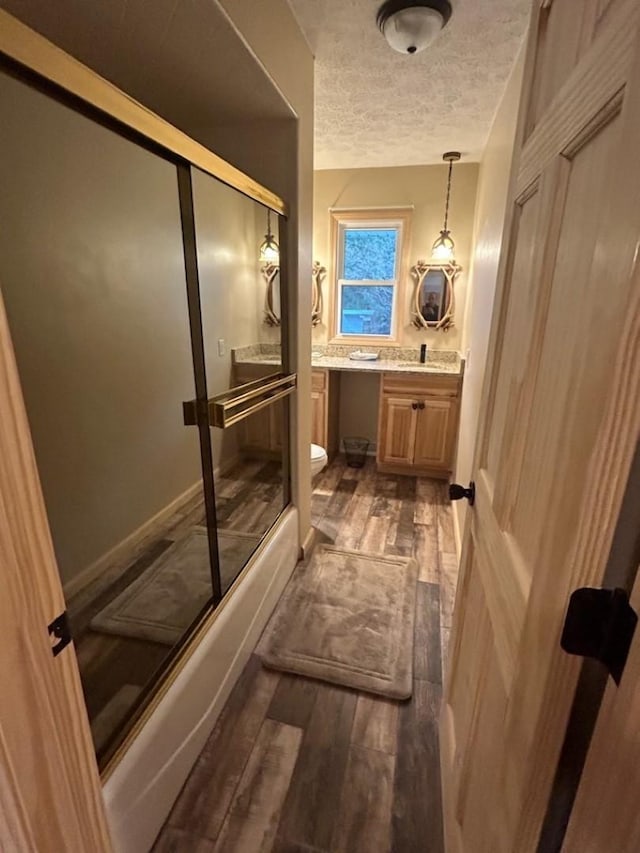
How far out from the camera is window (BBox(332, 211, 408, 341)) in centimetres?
348

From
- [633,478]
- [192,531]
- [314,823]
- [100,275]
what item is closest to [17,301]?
[100,275]

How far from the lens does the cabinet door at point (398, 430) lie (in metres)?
3.29

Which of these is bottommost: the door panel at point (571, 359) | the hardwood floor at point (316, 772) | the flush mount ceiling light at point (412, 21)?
the hardwood floor at point (316, 772)

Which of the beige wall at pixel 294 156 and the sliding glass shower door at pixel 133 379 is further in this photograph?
the sliding glass shower door at pixel 133 379

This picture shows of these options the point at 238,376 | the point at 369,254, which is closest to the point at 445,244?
the point at 369,254

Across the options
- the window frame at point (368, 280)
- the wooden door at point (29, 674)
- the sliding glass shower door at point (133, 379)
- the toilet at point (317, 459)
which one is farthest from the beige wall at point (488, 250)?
the wooden door at point (29, 674)

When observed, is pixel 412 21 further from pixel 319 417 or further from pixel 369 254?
pixel 319 417

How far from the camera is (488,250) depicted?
2193 millimetres

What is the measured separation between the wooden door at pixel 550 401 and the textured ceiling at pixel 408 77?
973 millimetres

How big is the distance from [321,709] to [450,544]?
1372mm

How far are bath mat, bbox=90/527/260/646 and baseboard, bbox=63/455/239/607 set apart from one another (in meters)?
0.15

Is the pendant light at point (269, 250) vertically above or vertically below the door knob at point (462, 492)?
above

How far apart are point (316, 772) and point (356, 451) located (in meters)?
2.67

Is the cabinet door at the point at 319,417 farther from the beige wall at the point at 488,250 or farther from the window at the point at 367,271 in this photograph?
the beige wall at the point at 488,250
